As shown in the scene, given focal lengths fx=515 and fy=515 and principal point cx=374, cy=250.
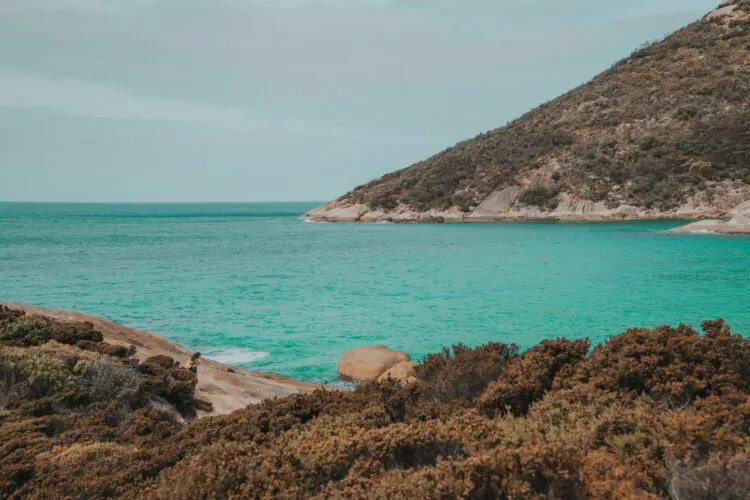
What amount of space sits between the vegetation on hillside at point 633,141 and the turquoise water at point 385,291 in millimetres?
29003

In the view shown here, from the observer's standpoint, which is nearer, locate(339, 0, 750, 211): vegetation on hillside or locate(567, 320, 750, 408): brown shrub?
locate(567, 320, 750, 408): brown shrub

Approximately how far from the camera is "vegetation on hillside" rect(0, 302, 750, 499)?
386cm

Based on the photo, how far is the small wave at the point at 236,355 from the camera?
640 inches

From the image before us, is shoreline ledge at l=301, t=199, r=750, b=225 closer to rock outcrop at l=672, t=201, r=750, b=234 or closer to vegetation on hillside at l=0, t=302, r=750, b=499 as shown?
rock outcrop at l=672, t=201, r=750, b=234

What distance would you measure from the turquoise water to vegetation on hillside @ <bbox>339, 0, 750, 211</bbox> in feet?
95.2

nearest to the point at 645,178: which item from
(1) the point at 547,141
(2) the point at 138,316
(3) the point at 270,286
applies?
(1) the point at 547,141

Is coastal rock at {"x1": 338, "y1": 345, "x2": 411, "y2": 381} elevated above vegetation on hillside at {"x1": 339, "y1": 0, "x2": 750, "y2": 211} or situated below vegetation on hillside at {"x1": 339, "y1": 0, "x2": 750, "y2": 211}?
below

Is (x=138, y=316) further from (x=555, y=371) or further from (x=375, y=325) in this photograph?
(x=555, y=371)

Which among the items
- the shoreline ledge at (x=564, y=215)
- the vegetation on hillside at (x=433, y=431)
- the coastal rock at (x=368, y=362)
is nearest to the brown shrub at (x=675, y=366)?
the vegetation on hillside at (x=433, y=431)

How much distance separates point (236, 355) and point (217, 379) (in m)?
5.04

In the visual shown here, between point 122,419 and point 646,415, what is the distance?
6886 millimetres

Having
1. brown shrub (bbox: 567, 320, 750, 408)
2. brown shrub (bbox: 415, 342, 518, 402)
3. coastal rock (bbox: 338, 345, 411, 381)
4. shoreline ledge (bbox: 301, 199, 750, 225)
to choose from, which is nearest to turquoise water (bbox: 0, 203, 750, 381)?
coastal rock (bbox: 338, 345, 411, 381)

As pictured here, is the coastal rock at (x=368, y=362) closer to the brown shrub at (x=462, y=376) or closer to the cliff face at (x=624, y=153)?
the brown shrub at (x=462, y=376)

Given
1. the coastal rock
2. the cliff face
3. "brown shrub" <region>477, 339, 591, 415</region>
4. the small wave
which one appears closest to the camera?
"brown shrub" <region>477, 339, 591, 415</region>
